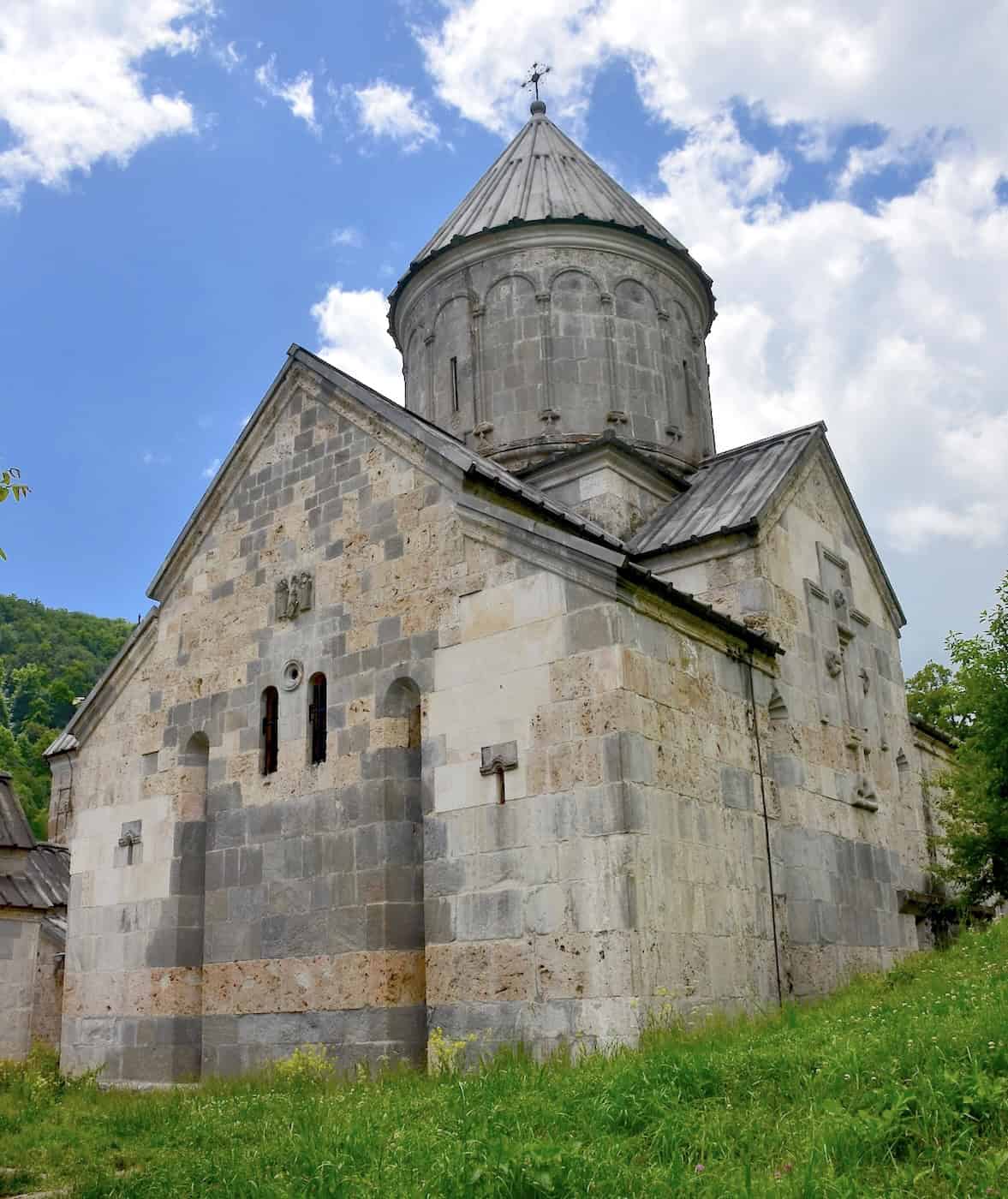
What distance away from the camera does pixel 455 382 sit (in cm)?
1603

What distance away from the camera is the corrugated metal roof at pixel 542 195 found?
16219mm

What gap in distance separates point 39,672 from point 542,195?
6671 centimetres

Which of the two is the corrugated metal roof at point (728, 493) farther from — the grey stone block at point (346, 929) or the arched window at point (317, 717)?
the grey stone block at point (346, 929)

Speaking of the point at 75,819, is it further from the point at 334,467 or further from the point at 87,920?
the point at 334,467

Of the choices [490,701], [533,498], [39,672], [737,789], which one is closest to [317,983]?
[490,701]

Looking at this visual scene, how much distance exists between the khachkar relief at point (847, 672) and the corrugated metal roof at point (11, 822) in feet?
32.0

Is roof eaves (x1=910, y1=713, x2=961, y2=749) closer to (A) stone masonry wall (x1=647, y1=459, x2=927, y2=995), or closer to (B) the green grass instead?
(A) stone masonry wall (x1=647, y1=459, x2=927, y2=995)

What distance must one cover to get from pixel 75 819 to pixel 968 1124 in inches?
428

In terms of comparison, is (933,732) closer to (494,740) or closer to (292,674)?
(494,740)

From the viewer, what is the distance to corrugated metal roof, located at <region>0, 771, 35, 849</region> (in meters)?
14.5

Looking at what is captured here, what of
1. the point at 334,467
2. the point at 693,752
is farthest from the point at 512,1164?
the point at 334,467

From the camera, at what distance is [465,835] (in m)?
9.48

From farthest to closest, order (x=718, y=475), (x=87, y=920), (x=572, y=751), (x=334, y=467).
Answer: (x=718, y=475)
(x=87, y=920)
(x=334, y=467)
(x=572, y=751)

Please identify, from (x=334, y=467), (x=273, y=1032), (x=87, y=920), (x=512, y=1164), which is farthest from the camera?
(x=87, y=920)
